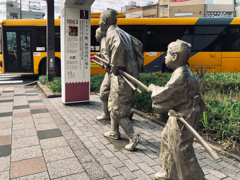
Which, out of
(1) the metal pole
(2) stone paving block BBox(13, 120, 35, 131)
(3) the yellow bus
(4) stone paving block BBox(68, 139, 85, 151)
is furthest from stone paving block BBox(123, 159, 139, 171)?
(3) the yellow bus

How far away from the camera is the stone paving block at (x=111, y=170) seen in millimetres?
2836

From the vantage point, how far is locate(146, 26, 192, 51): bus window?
1162 centimetres

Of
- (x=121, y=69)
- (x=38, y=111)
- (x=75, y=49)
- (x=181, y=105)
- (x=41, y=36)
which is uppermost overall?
(x=41, y=36)

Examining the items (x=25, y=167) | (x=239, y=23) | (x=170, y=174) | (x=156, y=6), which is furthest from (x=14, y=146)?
(x=156, y=6)

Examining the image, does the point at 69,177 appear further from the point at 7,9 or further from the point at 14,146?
the point at 7,9

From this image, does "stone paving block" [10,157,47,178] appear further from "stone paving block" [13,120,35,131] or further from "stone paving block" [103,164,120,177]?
"stone paving block" [13,120,35,131]

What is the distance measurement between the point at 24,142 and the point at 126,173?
6.45 ft

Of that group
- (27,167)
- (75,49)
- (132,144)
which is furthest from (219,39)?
(27,167)

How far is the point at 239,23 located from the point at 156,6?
42.4 m

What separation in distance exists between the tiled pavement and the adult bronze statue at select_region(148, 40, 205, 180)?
0.63m

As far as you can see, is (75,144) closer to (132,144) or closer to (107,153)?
(107,153)

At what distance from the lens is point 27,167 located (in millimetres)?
3012

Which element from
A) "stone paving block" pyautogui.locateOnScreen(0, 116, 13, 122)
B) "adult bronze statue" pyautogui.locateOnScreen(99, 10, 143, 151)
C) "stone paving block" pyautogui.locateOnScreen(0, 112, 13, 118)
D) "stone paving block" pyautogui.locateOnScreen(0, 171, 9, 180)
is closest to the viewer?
"stone paving block" pyautogui.locateOnScreen(0, 171, 9, 180)

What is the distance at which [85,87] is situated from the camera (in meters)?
6.70
